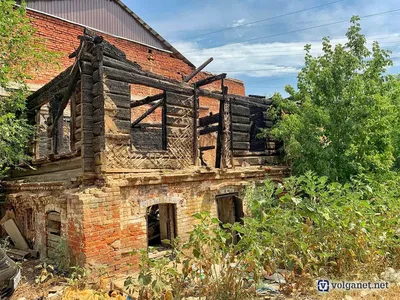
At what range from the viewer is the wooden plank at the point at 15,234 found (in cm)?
850

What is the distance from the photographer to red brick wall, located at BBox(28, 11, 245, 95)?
39.0 feet

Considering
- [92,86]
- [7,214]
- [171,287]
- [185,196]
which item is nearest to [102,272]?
[171,287]

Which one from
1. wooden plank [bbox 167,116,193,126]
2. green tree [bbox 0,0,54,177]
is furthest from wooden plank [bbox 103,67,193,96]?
green tree [bbox 0,0,54,177]

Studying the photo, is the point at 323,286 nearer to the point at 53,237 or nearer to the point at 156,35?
the point at 53,237

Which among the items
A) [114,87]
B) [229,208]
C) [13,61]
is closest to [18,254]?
[114,87]

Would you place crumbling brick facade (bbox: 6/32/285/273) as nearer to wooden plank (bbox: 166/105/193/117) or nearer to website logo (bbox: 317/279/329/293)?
wooden plank (bbox: 166/105/193/117)

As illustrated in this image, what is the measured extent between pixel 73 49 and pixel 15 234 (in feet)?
24.9

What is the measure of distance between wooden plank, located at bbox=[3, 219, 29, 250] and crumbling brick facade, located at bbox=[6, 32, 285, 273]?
0.64 feet

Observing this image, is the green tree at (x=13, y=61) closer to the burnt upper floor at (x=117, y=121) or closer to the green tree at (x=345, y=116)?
the burnt upper floor at (x=117, y=121)

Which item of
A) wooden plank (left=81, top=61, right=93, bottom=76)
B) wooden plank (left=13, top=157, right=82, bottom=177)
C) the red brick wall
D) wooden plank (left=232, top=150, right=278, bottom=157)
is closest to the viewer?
wooden plank (left=81, top=61, right=93, bottom=76)

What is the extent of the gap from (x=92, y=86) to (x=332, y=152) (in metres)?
6.65

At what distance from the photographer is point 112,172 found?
6.68 meters

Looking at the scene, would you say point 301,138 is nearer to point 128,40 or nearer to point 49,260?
point 49,260

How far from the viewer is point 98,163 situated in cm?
666
